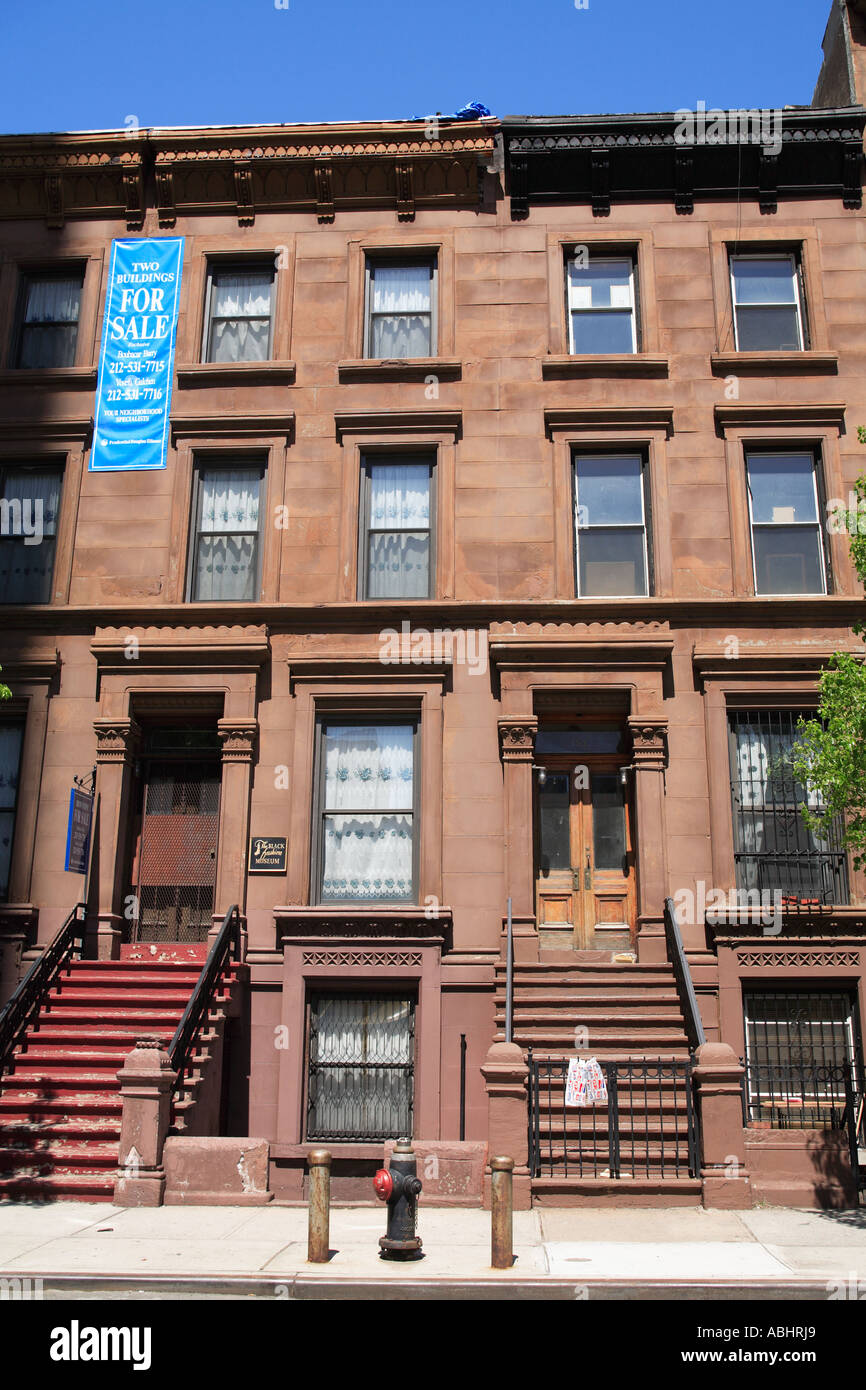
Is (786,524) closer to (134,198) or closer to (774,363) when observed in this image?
(774,363)

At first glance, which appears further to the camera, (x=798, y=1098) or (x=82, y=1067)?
(x=798, y=1098)

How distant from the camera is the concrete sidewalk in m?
8.07

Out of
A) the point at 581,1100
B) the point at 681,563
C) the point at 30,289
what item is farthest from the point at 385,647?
the point at 30,289

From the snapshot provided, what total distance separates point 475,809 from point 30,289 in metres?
10.7

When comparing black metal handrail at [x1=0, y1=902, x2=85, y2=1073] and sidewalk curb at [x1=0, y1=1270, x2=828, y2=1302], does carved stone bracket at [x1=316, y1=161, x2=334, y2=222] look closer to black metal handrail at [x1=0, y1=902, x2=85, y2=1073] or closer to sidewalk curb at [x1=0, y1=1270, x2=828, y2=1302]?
black metal handrail at [x1=0, y1=902, x2=85, y2=1073]

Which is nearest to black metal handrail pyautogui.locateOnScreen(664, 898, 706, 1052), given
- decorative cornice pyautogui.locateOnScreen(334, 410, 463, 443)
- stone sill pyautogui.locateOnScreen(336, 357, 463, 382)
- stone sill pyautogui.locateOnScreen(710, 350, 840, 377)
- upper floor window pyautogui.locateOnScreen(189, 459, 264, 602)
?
upper floor window pyautogui.locateOnScreen(189, 459, 264, 602)

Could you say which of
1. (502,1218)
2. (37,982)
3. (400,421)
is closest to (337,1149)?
(37,982)

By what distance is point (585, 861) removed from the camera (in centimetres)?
1559

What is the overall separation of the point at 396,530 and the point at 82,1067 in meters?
8.06

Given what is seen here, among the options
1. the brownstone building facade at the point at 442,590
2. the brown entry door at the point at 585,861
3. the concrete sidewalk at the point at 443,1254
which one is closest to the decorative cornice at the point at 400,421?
the brownstone building facade at the point at 442,590

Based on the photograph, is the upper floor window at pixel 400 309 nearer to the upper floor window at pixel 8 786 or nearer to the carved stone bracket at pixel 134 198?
the carved stone bracket at pixel 134 198

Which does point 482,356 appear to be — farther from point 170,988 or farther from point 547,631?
point 170,988

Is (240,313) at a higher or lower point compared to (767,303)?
higher

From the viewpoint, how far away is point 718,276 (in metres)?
17.1
